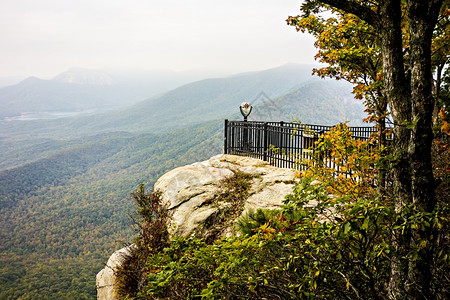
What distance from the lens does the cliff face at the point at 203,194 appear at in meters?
6.49

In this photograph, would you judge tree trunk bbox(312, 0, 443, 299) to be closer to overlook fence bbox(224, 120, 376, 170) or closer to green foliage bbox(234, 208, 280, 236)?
green foliage bbox(234, 208, 280, 236)

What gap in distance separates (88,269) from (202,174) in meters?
Answer: 61.1

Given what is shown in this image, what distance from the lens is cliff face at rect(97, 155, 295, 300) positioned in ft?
21.3

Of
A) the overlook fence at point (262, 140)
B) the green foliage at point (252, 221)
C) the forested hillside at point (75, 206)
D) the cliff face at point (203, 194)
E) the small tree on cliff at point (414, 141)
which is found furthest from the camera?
the forested hillside at point (75, 206)

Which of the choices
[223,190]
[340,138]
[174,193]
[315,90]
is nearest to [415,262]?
[340,138]

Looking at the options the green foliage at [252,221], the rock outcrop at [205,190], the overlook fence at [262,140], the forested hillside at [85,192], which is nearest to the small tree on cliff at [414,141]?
the green foliage at [252,221]

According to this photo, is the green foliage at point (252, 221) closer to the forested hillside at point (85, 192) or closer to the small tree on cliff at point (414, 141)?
the small tree on cliff at point (414, 141)

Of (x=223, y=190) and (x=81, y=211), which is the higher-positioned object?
(x=223, y=190)

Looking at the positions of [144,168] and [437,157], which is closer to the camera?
[437,157]

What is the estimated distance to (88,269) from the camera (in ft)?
189

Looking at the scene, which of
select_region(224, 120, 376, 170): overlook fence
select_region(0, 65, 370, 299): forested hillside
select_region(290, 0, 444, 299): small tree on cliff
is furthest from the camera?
select_region(0, 65, 370, 299): forested hillside

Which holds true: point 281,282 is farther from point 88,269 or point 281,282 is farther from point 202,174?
point 88,269

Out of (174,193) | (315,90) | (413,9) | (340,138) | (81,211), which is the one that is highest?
(315,90)

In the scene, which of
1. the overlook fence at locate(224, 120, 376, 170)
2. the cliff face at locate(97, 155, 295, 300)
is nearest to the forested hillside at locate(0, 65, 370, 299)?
the overlook fence at locate(224, 120, 376, 170)
